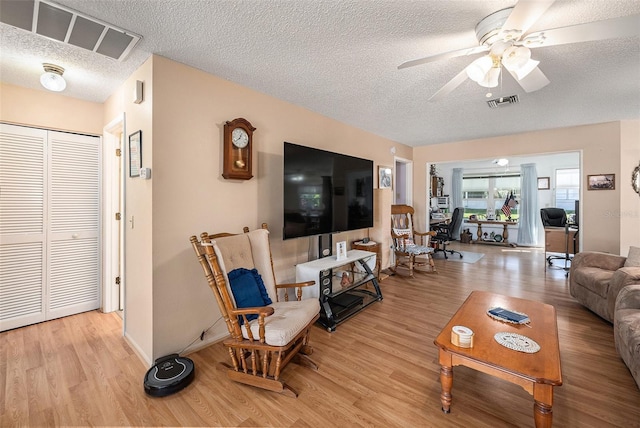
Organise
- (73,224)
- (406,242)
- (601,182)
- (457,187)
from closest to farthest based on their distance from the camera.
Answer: (73,224) → (601,182) → (406,242) → (457,187)

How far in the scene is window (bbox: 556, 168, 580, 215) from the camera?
22.5 feet

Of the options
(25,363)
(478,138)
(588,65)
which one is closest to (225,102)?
(25,363)

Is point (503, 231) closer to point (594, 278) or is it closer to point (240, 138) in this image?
point (594, 278)

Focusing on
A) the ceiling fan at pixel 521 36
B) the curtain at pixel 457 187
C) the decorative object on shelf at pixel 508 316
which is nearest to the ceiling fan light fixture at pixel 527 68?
the ceiling fan at pixel 521 36

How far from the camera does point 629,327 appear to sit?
1893mm

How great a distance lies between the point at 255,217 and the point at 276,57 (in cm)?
150

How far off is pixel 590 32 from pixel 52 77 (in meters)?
3.84

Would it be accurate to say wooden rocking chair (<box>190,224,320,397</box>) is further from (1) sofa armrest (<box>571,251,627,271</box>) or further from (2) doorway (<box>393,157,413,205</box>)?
(2) doorway (<box>393,157,413,205</box>)

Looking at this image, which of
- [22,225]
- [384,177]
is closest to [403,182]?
[384,177]

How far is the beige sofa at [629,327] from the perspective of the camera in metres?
1.75

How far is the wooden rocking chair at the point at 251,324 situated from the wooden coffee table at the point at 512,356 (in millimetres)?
966

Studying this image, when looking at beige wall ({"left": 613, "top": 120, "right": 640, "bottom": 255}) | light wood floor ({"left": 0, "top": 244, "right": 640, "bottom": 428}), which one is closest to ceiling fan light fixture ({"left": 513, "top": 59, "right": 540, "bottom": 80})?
light wood floor ({"left": 0, "top": 244, "right": 640, "bottom": 428})

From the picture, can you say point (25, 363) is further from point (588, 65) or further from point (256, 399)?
point (588, 65)

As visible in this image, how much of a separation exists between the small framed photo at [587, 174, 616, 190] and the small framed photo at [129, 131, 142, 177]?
19.6 ft
